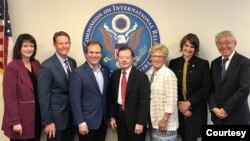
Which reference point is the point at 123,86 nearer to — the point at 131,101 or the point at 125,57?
the point at 131,101

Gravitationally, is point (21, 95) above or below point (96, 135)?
above

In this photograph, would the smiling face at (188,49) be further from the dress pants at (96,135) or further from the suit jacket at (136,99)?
the dress pants at (96,135)

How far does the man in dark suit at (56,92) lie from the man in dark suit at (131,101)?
1.68ft

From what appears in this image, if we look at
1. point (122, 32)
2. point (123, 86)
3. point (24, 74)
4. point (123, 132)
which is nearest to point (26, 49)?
point (24, 74)

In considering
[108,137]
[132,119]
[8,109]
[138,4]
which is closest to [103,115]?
[132,119]

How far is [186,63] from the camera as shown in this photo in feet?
10.2

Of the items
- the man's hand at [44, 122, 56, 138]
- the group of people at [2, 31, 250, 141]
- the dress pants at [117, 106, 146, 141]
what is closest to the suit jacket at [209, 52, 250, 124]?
the group of people at [2, 31, 250, 141]

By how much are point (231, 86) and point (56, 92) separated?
5.49ft

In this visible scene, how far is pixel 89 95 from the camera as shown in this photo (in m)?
2.81

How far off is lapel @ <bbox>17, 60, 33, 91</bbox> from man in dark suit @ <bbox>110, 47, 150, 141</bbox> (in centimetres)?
83

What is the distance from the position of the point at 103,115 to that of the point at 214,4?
173 centimetres

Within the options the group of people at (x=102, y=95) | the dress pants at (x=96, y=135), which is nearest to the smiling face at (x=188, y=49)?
the group of people at (x=102, y=95)

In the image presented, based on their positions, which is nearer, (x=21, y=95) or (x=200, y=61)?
(x=21, y=95)

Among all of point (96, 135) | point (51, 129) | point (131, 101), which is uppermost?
Result: point (131, 101)
